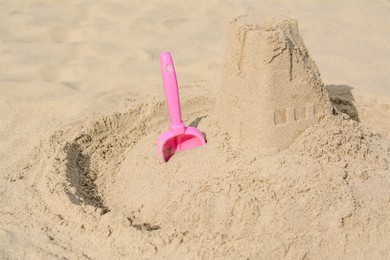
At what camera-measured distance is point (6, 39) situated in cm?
351

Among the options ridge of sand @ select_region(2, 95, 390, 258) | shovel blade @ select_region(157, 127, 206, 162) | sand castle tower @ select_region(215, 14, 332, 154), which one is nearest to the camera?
ridge of sand @ select_region(2, 95, 390, 258)

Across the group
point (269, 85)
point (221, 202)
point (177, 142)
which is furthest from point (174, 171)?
point (269, 85)

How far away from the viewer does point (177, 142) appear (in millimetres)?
1841

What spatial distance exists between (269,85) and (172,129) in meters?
0.43

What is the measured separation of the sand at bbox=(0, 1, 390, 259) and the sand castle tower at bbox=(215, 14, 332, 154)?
54 millimetres

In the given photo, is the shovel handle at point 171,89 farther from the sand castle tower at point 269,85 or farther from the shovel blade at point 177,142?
the sand castle tower at point 269,85

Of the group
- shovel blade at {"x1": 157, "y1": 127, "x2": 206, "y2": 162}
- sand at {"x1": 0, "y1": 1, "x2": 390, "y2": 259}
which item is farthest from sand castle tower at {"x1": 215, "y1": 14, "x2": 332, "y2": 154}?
shovel blade at {"x1": 157, "y1": 127, "x2": 206, "y2": 162}

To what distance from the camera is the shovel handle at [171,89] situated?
1.65 meters

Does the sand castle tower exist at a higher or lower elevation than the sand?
higher

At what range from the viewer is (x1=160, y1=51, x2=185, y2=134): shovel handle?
1.65 m

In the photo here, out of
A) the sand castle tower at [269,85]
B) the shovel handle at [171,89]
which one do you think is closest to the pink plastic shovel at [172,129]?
the shovel handle at [171,89]

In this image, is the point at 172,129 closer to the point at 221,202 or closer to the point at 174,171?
Result: the point at 174,171

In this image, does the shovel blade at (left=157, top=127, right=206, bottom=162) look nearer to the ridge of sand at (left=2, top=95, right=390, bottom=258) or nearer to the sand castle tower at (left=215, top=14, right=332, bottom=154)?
the ridge of sand at (left=2, top=95, right=390, bottom=258)

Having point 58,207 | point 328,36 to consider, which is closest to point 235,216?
point 58,207
